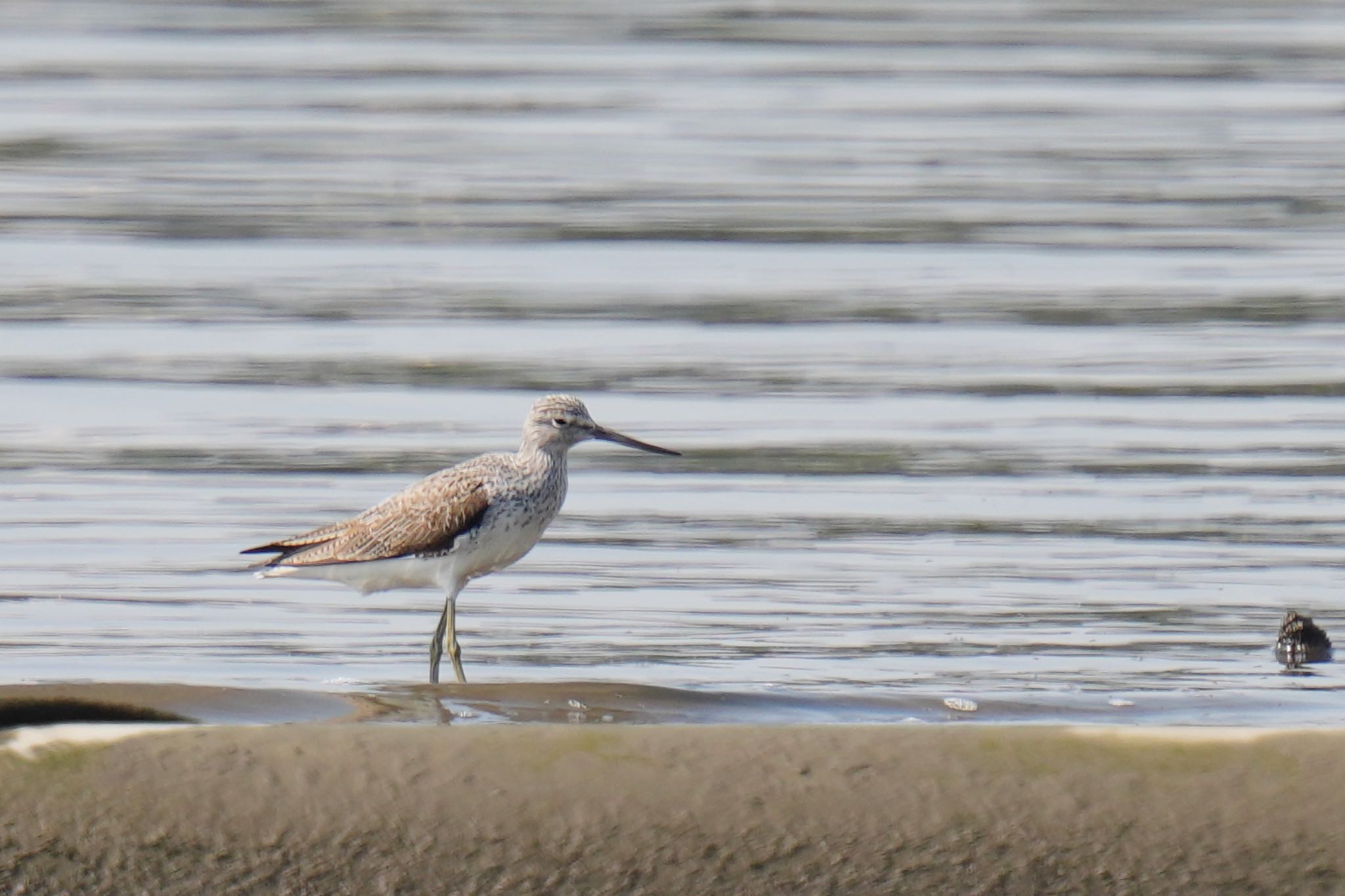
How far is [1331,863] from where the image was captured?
8.96 feet

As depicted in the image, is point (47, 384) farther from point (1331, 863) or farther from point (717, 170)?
point (1331, 863)

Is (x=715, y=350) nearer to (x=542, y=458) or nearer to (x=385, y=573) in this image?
(x=542, y=458)

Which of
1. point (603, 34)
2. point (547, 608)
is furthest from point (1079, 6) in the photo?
point (547, 608)

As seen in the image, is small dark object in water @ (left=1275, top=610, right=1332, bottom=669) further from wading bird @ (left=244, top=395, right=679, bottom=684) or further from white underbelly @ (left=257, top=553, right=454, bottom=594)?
white underbelly @ (left=257, top=553, right=454, bottom=594)

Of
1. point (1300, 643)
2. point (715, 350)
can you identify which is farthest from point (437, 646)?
point (715, 350)

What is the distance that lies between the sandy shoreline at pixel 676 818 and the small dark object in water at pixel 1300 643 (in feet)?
12.0

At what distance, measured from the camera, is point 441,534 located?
7.33 meters

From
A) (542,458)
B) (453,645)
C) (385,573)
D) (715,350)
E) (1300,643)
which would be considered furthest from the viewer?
(715,350)

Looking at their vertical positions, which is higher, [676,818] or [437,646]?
[676,818]

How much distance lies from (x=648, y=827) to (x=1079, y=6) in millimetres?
19306

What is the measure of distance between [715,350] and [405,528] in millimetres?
3532

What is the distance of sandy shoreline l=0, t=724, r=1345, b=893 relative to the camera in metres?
2.75

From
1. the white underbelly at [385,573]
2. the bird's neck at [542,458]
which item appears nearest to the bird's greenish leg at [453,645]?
the white underbelly at [385,573]

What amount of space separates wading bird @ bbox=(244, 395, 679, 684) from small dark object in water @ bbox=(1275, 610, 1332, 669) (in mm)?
2184
